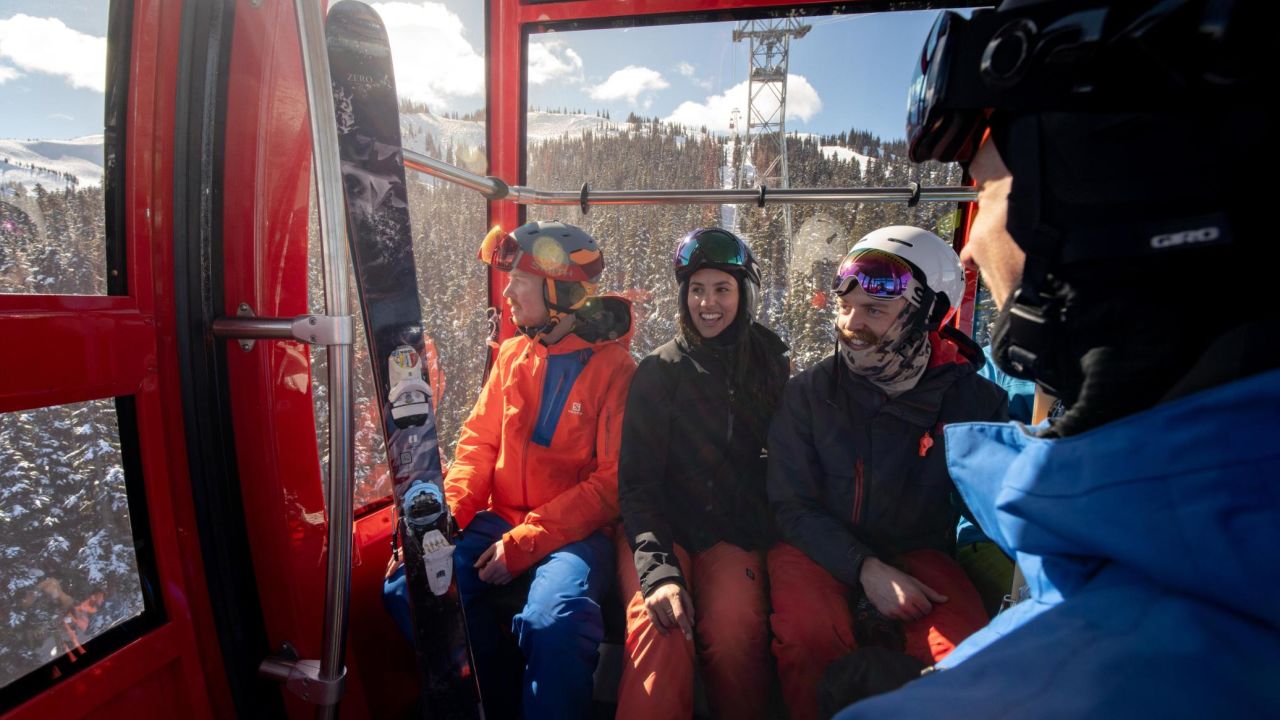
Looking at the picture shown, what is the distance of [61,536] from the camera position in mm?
1149

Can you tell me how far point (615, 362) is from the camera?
8.86 ft

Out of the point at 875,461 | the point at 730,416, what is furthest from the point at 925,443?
the point at 730,416

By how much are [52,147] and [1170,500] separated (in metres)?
A: 1.86

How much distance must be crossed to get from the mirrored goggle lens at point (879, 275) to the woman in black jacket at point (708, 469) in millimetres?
461

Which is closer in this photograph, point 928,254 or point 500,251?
point 928,254

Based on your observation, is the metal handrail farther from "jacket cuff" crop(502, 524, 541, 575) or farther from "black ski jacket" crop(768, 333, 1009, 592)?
"jacket cuff" crop(502, 524, 541, 575)

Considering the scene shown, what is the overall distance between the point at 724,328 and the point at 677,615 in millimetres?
1197

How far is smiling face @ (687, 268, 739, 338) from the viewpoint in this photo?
2461 millimetres

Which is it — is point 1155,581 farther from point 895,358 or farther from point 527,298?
point 527,298

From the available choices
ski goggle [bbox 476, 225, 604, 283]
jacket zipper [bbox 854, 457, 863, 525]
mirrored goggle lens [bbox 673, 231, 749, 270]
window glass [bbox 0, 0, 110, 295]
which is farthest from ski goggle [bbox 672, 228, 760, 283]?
window glass [bbox 0, 0, 110, 295]

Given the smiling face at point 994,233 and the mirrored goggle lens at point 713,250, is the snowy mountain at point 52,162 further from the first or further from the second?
the mirrored goggle lens at point 713,250

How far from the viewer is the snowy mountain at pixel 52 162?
1.05 m

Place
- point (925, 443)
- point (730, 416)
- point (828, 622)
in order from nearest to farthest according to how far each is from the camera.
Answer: point (828, 622)
point (925, 443)
point (730, 416)

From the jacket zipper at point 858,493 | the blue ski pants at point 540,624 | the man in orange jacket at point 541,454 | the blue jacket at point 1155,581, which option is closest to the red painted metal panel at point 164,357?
the blue ski pants at point 540,624
